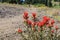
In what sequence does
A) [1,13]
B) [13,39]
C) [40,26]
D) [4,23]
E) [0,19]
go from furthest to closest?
A: [1,13]
[0,19]
[4,23]
[13,39]
[40,26]

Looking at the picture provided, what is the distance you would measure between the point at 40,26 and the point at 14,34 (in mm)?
2925

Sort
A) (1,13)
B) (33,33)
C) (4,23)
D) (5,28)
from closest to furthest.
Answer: (33,33)
(5,28)
(4,23)
(1,13)

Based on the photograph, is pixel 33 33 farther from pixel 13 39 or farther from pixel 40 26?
pixel 13 39

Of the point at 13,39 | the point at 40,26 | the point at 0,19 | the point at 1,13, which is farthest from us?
the point at 1,13

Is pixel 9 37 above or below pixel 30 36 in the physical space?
below

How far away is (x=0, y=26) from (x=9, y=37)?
59.5 inches

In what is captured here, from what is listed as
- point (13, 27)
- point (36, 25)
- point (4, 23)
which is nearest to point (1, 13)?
point (4, 23)

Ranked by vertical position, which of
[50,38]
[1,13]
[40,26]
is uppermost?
[40,26]

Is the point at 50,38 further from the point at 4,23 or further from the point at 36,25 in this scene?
the point at 4,23

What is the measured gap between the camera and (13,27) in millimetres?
9430

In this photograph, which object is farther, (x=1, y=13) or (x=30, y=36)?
(x=1, y=13)

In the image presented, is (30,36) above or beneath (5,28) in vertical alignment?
above

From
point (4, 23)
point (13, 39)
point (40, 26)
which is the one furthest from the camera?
point (4, 23)

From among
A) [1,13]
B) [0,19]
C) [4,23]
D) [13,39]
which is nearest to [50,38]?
[13,39]
